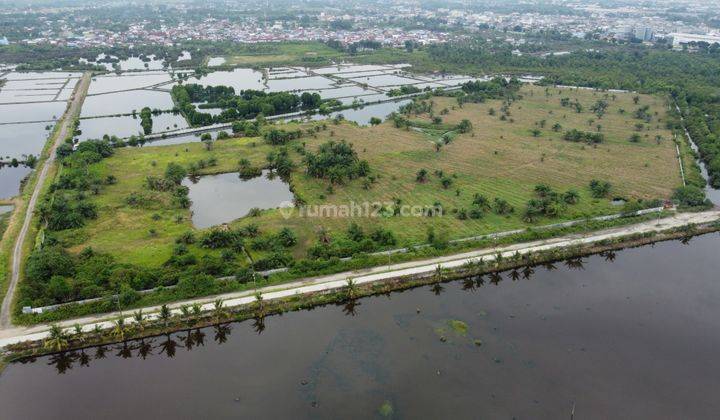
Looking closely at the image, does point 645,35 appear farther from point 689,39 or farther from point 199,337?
point 199,337

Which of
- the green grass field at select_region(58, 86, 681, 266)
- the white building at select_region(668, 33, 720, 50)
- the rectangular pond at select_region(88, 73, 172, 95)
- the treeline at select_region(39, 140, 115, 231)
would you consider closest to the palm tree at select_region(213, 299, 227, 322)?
the green grass field at select_region(58, 86, 681, 266)

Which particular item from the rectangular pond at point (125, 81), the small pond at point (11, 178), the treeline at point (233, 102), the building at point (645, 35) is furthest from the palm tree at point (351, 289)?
the building at point (645, 35)

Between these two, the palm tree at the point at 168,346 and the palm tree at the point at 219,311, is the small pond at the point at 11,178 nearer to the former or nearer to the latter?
the palm tree at the point at 168,346

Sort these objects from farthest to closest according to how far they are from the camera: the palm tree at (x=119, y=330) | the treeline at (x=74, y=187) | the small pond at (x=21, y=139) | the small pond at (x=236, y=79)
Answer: the small pond at (x=236, y=79)
the small pond at (x=21, y=139)
the treeline at (x=74, y=187)
the palm tree at (x=119, y=330)

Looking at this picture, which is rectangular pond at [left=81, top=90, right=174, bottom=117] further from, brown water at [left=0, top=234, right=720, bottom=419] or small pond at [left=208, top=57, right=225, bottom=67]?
brown water at [left=0, top=234, right=720, bottom=419]

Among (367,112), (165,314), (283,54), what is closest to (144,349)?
(165,314)

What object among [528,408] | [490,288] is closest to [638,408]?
[528,408]

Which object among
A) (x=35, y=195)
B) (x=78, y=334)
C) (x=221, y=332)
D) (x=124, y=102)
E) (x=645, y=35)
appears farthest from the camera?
(x=645, y=35)

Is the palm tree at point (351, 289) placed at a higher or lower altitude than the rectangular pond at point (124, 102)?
lower
